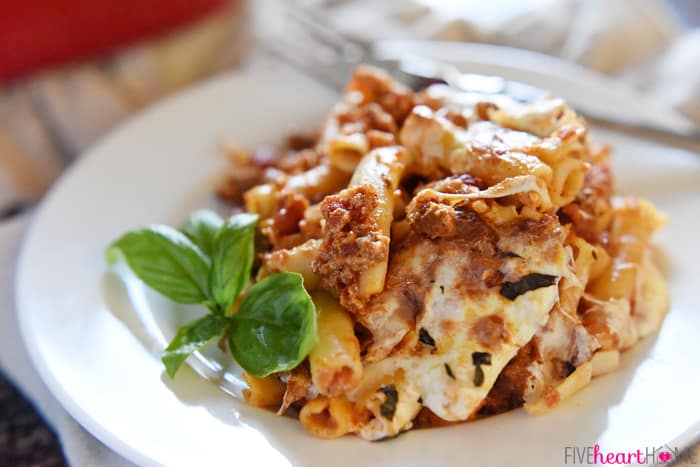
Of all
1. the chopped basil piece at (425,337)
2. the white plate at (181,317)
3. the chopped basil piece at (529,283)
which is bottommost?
the white plate at (181,317)

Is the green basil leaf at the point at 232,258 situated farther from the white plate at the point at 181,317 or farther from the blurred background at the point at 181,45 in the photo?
the blurred background at the point at 181,45

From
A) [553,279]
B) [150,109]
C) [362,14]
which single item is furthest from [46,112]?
[553,279]

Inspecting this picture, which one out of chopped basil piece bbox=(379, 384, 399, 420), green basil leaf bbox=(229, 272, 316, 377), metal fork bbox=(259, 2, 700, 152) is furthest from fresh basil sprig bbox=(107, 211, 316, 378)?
metal fork bbox=(259, 2, 700, 152)

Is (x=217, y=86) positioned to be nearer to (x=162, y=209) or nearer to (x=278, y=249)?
(x=162, y=209)

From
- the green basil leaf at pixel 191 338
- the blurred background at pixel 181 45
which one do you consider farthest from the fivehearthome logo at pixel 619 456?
the blurred background at pixel 181 45

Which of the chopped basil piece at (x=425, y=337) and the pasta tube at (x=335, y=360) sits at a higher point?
the chopped basil piece at (x=425, y=337)

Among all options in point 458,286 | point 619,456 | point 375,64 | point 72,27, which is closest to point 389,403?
point 458,286

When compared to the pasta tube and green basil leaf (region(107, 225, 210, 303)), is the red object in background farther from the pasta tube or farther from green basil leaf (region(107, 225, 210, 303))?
the pasta tube
